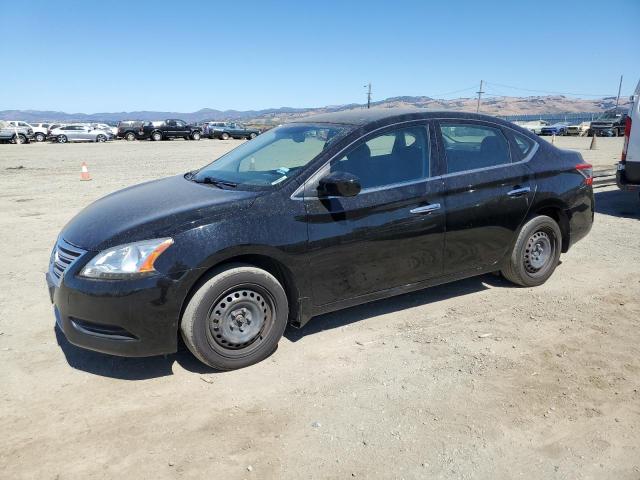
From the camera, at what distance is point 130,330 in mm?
3215

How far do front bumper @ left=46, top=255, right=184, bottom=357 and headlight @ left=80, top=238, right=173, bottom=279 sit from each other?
52 mm

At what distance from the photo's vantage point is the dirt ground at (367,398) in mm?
2668

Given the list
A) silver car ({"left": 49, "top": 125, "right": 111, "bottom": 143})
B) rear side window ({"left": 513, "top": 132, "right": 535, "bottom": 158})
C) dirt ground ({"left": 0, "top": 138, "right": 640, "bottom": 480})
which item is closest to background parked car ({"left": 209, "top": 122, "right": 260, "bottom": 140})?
silver car ({"left": 49, "top": 125, "right": 111, "bottom": 143})

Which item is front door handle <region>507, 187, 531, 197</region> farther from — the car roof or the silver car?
the silver car

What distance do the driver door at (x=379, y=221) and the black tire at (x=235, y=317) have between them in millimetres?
368

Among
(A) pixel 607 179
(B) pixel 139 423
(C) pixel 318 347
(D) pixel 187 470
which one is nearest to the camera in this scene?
(D) pixel 187 470

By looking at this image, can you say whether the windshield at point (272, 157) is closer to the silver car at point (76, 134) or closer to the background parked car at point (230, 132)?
the background parked car at point (230, 132)

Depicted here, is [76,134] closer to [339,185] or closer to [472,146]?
[472,146]

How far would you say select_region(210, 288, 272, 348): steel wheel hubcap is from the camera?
3461 mm

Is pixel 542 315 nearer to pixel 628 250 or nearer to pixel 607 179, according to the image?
pixel 628 250

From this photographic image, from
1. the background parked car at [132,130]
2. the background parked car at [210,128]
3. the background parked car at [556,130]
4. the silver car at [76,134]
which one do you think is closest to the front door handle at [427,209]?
the background parked car at [132,130]

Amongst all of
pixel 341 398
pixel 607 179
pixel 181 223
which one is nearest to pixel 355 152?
pixel 181 223

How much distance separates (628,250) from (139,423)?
6.17 metres

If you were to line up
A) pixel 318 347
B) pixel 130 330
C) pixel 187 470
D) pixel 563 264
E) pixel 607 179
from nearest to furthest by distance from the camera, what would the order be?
pixel 187 470 < pixel 130 330 < pixel 318 347 < pixel 563 264 < pixel 607 179
